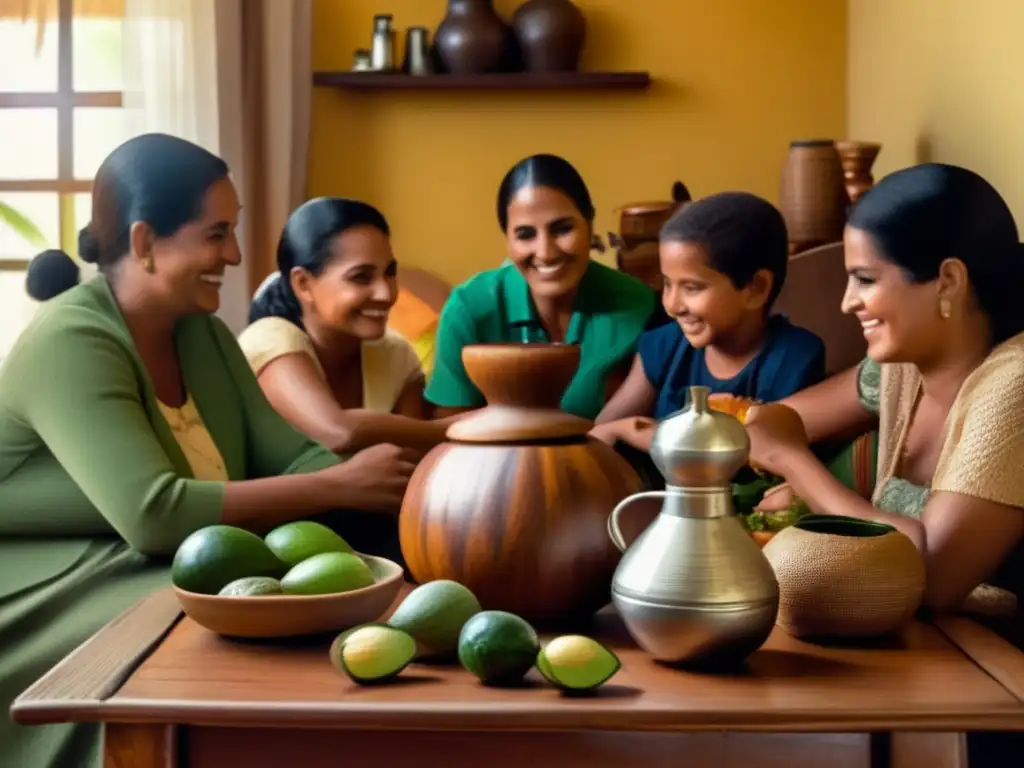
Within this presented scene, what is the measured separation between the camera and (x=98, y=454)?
1573 millimetres

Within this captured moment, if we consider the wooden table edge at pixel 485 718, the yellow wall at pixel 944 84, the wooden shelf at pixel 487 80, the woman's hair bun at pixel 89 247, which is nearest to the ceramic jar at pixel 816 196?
the yellow wall at pixel 944 84

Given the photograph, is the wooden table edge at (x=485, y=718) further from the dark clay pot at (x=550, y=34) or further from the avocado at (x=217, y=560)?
the dark clay pot at (x=550, y=34)

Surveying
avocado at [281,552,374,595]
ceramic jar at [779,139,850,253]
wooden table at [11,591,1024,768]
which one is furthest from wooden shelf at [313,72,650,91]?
wooden table at [11,591,1024,768]

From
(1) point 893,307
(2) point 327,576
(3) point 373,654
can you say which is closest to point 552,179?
(1) point 893,307

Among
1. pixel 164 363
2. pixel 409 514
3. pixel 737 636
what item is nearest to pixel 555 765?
pixel 737 636

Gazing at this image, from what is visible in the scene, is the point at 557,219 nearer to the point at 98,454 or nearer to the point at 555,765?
the point at 98,454

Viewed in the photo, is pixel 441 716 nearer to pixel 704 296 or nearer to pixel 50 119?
pixel 704 296

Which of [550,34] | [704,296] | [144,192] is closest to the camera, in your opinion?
[144,192]

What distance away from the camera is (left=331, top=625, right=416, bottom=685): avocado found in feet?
3.21

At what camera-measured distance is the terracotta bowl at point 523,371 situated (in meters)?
1.14

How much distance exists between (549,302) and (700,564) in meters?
1.68

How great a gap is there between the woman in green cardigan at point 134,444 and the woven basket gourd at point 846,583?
2.21 feet

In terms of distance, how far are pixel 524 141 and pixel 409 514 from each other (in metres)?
3.24

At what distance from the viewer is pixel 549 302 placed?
2633 millimetres
